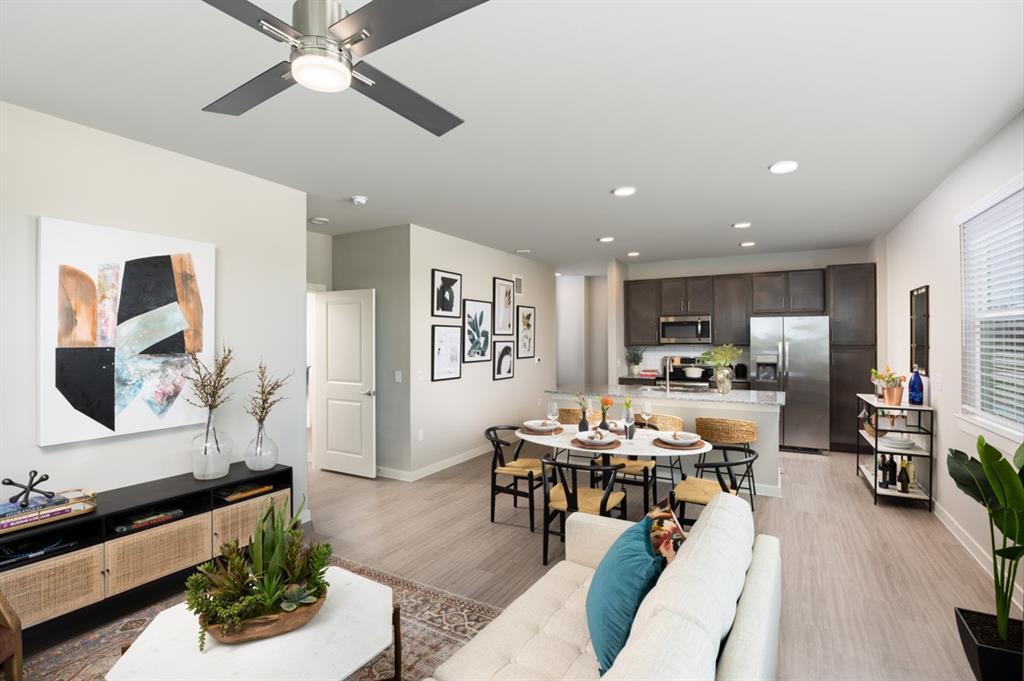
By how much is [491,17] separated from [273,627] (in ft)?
7.62

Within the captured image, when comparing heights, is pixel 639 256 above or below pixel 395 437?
above

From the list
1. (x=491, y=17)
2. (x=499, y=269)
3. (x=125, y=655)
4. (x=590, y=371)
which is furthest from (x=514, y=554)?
(x=590, y=371)

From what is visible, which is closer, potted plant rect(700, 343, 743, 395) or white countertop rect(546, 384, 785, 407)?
white countertop rect(546, 384, 785, 407)

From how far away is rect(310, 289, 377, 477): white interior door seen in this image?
5266mm

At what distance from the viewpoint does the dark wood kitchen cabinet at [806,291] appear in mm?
6504

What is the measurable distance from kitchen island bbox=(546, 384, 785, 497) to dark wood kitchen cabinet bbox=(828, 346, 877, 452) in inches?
68.6

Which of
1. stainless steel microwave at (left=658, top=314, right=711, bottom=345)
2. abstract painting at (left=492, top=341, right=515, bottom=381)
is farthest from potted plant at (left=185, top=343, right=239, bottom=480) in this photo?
stainless steel microwave at (left=658, top=314, right=711, bottom=345)

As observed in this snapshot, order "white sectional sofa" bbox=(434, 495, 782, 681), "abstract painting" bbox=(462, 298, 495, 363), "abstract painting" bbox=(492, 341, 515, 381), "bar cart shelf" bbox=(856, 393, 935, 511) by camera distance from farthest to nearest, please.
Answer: "abstract painting" bbox=(492, 341, 515, 381)
"abstract painting" bbox=(462, 298, 495, 363)
"bar cart shelf" bbox=(856, 393, 935, 511)
"white sectional sofa" bbox=(434, 495, 782, 681)

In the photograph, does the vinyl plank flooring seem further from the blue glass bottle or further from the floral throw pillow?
the floral throw pillow

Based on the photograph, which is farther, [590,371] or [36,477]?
[590,371]

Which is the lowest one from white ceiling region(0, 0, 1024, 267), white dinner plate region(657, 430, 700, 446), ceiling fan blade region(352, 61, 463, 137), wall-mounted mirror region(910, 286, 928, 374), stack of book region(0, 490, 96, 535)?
stack of book region(0, 490, 96, 535)

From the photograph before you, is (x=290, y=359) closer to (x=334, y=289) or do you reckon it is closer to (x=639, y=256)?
(x=334, y=289)

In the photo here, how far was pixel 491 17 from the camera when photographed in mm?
1829

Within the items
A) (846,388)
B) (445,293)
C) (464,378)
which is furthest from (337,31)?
(846,388)
